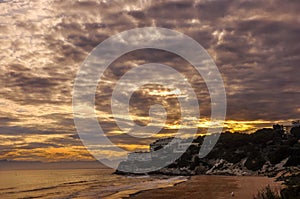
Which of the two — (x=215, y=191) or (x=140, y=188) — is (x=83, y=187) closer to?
(x=140, y=188)

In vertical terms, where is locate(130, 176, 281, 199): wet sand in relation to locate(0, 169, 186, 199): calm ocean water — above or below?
above

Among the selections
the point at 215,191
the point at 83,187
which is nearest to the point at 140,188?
the point at 83,187

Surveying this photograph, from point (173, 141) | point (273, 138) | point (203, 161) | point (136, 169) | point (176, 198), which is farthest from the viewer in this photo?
point (173, 141)

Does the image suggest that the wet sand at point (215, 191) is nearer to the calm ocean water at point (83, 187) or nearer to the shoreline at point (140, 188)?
the shoreline at point (140, 188)

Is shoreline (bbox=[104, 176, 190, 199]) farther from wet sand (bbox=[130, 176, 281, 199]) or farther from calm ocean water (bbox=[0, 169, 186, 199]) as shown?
wet sand (bbox=[130, 176, 281, 199])

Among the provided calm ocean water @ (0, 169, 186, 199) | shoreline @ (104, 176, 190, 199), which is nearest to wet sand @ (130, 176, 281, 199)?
shoreline @ (104, 176, 190, 199)

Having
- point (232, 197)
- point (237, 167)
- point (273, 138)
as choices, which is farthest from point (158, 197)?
point (273, 138)

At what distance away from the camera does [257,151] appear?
88000 millimetres

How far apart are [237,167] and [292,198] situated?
7057cm

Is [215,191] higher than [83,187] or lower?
higher

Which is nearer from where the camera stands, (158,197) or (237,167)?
(158,197)

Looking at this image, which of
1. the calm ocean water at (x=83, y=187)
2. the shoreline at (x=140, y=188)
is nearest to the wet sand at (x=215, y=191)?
the shoreline at (x=140, y=188)

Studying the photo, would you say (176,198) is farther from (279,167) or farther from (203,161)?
(203,161)

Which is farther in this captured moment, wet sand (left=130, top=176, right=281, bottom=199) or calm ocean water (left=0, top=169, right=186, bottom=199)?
calm ocean water (left=0, top=169, right=186, bottom=199)
